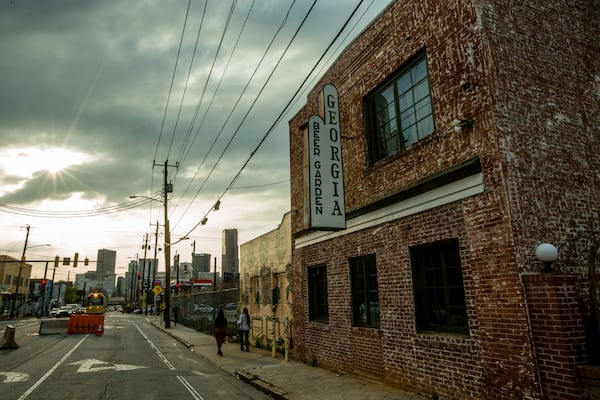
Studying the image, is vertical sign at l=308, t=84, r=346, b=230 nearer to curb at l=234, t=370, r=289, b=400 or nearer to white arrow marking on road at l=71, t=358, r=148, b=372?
curb at l=234, t=370, r=289, b=400

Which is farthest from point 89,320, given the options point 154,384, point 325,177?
point 325,177

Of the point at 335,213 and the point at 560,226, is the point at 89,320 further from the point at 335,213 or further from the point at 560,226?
the point at 560,226

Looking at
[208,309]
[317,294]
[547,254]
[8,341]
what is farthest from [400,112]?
[208,309]

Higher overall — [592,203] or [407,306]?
[592,203]

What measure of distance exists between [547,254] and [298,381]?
6.20 m

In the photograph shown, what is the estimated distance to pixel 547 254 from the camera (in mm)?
5730

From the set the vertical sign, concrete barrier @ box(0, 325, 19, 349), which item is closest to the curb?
the vertical sign

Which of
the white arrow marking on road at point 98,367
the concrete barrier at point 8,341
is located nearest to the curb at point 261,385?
the white arrow marking on road at point 98,367

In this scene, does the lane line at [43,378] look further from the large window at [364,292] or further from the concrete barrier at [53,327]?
the concrete barrier at [53,327]

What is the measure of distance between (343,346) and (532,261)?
221 inches

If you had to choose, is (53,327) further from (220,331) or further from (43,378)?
(43,378)

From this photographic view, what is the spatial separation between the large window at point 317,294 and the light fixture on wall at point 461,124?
6.13 meters

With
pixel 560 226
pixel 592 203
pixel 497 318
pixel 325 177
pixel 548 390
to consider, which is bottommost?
pixel 548 390

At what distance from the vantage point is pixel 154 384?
956 cm
